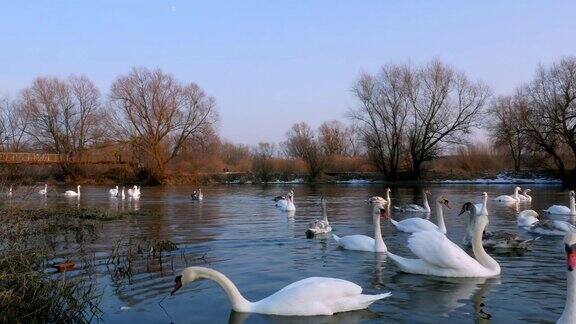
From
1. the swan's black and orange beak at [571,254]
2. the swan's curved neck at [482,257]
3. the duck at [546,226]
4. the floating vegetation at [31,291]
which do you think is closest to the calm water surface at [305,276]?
the swan's curved neck at [482,257]

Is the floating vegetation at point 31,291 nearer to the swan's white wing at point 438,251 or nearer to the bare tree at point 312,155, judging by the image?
the swan's white wing at point 438,251

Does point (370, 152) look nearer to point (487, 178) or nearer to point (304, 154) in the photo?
point (304, 154)

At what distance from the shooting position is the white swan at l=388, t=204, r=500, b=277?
8.73 m

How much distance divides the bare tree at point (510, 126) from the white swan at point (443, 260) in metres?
43.2

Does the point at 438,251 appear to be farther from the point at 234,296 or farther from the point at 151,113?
the point at 151,113

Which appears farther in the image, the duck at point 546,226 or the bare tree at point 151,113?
the bare tree at point 151,113

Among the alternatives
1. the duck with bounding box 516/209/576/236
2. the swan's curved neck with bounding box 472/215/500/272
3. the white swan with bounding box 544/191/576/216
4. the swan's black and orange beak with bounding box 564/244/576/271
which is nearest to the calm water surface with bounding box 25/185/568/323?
the swan's curved neck with bounding box 472/215/500/272

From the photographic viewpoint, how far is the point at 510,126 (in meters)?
52.3

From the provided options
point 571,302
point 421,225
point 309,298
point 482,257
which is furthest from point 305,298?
point 421,225

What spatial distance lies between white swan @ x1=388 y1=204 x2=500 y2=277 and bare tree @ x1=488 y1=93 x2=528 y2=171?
43245 mm

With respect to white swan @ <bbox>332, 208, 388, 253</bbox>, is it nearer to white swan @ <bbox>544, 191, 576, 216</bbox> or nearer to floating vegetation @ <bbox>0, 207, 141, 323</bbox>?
floating vegetation @ <bbox>0, 207, 141, 323</bbox>

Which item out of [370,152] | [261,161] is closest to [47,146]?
[261,161]

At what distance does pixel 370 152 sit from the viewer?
56938 millimetres

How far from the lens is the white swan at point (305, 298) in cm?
673
